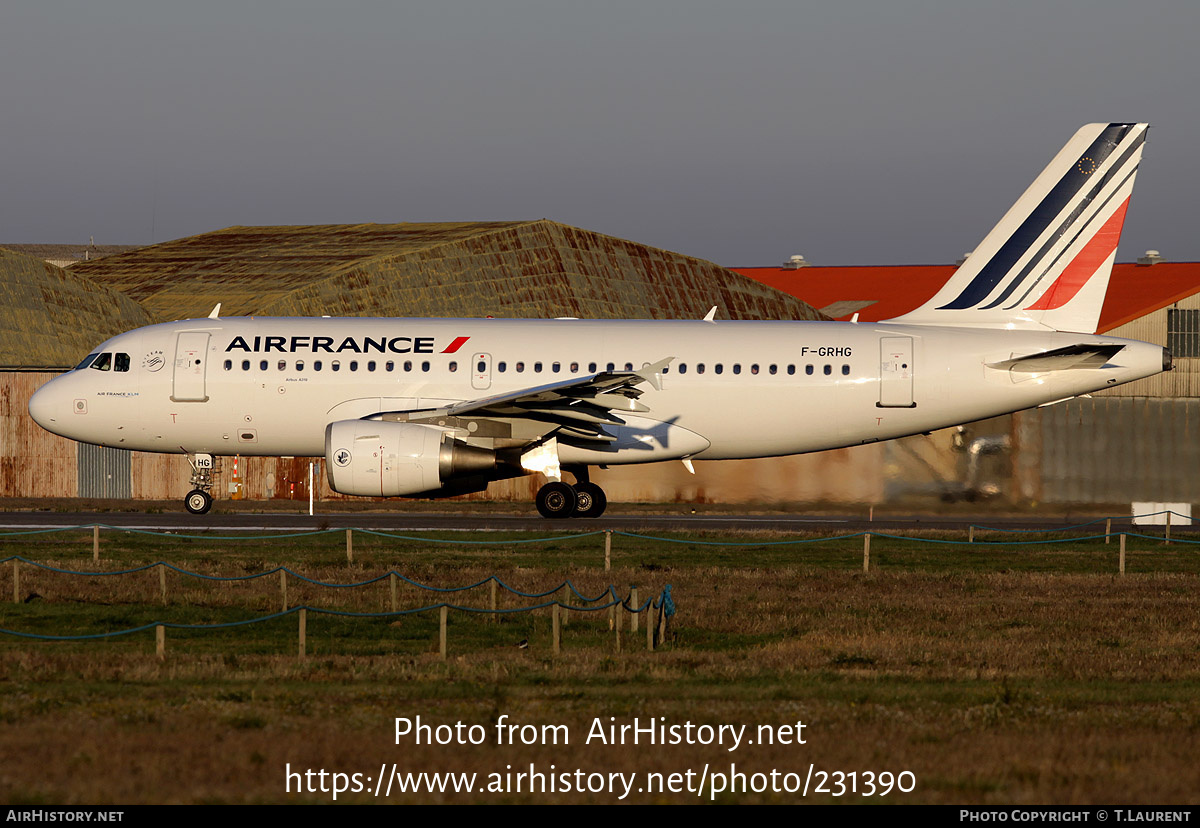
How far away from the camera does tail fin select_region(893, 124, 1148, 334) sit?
31.7 metres

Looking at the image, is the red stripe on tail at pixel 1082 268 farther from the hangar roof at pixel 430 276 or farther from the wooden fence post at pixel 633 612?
the hangar roof at pixel 430 276

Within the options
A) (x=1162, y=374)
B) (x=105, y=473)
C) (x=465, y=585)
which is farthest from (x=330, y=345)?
(x=1162, y=374)

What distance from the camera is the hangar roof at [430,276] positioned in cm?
4712

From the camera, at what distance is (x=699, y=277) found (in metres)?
54.9

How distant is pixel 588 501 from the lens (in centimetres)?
3228

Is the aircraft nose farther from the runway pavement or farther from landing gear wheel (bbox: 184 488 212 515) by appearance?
landing gear wheel (bbox: 184 488 212 515)

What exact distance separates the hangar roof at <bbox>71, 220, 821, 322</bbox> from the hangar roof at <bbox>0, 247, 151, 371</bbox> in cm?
134

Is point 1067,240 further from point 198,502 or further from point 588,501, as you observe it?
point 198,502

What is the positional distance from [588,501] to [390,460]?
5.67 metres

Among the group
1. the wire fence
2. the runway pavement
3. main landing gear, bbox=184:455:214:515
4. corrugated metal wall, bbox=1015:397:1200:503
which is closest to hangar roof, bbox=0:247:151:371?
the runway pavement

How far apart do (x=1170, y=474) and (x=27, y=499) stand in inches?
1367

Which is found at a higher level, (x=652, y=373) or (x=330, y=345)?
(x=330, y=345)

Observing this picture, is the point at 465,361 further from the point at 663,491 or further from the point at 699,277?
the point at 699,277
